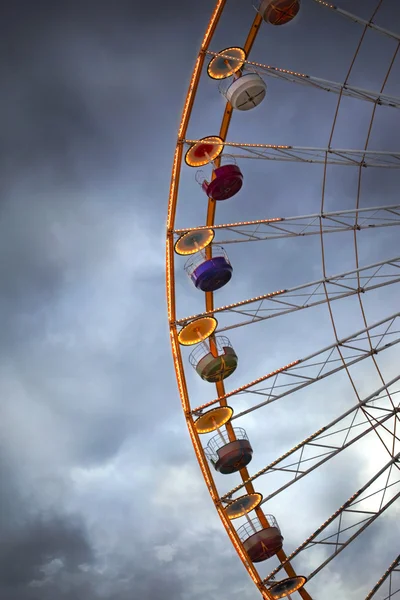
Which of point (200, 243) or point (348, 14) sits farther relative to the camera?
point (200, 243)

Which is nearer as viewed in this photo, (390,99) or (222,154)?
(390,99)

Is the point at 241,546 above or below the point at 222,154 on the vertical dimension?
below

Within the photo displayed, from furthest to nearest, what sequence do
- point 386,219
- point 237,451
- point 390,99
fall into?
1. point 237,451
2. point 386,219
3. point 390,99

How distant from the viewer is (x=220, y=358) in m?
21.0

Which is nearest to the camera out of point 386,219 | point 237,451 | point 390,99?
point 390,99

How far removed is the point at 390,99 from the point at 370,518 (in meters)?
11.6

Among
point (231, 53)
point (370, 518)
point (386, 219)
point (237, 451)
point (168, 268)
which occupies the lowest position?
point (370, 518)

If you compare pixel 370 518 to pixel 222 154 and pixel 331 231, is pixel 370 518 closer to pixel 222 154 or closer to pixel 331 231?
pixel 331 231

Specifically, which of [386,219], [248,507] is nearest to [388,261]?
[386,219]

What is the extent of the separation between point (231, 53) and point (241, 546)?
49.6ft

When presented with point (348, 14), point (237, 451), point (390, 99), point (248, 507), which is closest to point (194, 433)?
point (237, 451)

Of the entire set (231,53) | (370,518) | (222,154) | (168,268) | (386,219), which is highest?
(231,53)

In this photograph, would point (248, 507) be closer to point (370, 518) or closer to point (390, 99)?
point (370, 518)

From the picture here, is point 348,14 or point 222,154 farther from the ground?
point 222,154
